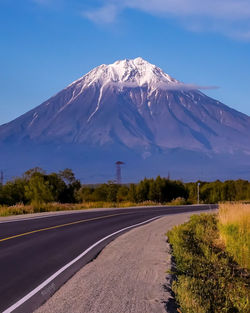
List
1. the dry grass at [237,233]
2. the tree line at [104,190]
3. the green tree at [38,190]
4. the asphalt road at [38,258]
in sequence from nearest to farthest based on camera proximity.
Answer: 1. the asphalt road at [38,258]
2. the dry grass at [237,233]
3. the green tree at [38,190]
4. the tree line at [104,190]

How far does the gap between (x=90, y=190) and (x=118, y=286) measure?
75212 mm

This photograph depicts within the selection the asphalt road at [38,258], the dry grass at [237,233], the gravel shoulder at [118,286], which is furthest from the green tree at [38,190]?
the gravel shoulder at [118,286]

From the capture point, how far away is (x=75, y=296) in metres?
8.65

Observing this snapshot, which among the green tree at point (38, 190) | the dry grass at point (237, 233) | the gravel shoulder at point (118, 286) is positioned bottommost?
the gravel shoulder at point (118, 286)

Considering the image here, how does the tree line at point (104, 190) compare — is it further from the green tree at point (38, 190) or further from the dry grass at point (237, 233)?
the dry grass at point (237, 233)

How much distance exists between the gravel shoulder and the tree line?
27.0 meters

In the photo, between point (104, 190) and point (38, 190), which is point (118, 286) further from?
point (104, 190)

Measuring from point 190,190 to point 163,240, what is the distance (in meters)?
53.9

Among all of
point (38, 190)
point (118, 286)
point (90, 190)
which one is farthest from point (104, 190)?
point (118, 286)

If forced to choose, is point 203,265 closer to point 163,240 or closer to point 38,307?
point 38,307

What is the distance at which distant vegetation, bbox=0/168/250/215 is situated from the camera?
48281 millimetres

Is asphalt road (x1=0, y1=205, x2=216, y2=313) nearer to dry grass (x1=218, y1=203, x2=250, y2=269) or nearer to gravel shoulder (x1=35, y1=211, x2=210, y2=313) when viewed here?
gravel shoulder (x1=35, y1=211, x2=210, y2=313)

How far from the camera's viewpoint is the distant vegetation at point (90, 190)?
48281mm

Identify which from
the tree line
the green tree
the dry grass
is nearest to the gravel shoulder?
the dry grass
